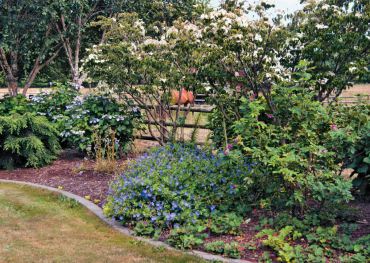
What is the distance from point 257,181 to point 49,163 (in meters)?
4.71

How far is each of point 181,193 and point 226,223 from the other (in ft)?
1.87

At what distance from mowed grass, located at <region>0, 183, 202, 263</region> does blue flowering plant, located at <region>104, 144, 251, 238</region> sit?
1.00 ft

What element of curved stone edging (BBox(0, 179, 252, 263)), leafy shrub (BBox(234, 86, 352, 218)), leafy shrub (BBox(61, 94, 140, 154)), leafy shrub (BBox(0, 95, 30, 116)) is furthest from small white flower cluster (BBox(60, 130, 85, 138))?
leafy shrub (BBox(234, 86, 352, 218))

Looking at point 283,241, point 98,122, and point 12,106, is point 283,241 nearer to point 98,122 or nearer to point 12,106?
point 98,122

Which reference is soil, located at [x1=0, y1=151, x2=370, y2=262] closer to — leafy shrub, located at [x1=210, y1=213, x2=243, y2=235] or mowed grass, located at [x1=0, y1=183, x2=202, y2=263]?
leafy shrub, located at [x1=210, y1=213, x2=243, y2=235]

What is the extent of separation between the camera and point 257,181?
15.5 ft

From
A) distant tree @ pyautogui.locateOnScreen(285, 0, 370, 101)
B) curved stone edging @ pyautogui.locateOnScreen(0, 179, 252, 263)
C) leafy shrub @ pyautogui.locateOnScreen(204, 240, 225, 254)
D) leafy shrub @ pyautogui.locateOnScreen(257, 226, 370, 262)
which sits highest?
distant tree @ pyautogui.locateOnScreen(285, 0, 370, 101)

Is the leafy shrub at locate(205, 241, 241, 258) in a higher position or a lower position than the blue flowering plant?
lower

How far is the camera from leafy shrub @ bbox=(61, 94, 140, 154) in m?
8.30

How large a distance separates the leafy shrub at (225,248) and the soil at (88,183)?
7cm

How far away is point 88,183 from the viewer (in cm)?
684

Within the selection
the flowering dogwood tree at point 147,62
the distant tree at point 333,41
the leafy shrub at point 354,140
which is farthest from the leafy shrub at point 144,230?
the distant tree at point 333,41

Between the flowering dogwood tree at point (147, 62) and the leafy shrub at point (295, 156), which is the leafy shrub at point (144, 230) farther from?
the flowering dogwood tree at point (147, 62)

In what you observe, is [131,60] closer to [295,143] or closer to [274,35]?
[274,35]
